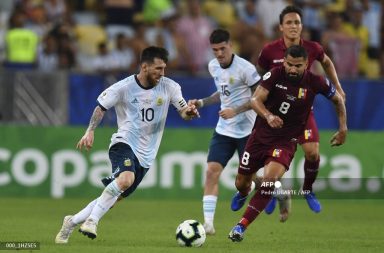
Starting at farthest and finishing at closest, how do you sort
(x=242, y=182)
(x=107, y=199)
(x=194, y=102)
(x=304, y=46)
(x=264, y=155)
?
(x=304, y=46), (x=242, y=182), (x=194, y=102), (x=264, y=155), (x=107, y=199)

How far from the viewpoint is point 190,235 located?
1220 centimetres

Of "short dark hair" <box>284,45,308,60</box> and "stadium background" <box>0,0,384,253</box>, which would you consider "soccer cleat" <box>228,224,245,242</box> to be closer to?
"stadium background" <box>0,0,384,253</box>

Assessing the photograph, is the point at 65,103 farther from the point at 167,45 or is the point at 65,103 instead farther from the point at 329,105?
the point at 329,105

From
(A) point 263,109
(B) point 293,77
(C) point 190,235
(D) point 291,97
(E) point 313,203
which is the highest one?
(B) point 293,77

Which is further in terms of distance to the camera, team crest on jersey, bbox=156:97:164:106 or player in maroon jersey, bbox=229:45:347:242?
team crest on jersey, bbox=156:97:164:106

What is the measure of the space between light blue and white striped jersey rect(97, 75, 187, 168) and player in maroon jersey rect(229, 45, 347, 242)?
1.00m

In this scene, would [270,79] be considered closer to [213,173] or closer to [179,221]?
[213,173]

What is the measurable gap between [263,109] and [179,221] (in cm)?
398

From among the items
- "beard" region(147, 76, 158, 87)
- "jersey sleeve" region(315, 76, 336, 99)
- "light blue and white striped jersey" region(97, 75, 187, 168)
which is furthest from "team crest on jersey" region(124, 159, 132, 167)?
"jersey sleeve" region(315, 76, 336, 99)

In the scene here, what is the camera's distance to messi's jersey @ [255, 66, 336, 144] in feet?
42.1

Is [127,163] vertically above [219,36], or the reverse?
[219,36]

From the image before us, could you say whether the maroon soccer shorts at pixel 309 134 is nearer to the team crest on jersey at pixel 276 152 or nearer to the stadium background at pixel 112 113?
the team crest on jersey at pixel 276 152

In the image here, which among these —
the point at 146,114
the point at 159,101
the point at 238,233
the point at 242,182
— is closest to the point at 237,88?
the point at 242,182

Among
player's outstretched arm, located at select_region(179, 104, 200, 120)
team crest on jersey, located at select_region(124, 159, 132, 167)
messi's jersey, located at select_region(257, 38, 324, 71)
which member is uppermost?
messi's jersey, located at select_region(257, 38, 324, 71)
